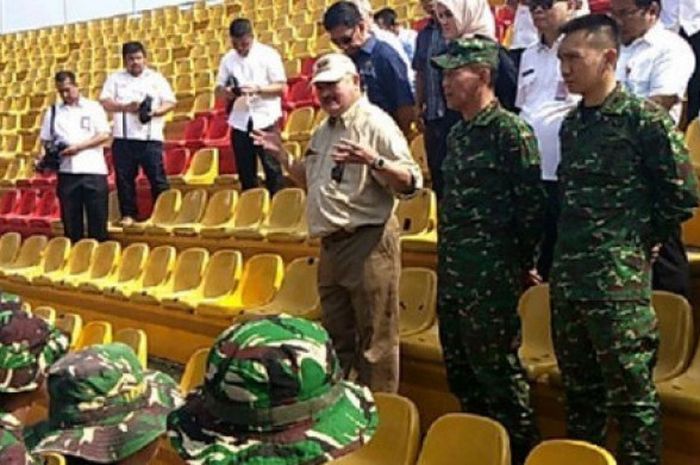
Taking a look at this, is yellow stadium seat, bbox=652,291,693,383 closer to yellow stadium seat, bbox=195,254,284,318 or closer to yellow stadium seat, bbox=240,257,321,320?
yellow stadium seat, bbox=240,257,321,320

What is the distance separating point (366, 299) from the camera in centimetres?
377

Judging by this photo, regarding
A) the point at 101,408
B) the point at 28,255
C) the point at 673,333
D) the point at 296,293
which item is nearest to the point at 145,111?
the point at 28,255

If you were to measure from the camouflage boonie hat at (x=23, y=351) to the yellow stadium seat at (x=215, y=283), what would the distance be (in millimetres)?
3091

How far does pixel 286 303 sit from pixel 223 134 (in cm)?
405

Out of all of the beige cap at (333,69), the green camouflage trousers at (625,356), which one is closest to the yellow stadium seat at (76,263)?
the beige cap at (333,69)

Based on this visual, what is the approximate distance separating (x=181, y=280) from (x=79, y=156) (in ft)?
4.73

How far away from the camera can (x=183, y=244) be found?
7234 mm

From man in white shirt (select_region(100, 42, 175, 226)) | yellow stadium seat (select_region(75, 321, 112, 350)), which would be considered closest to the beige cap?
yellow stadium seat (select_region(75, 321, 112, 350))

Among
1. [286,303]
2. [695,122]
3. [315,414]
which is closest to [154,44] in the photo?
[286,303]

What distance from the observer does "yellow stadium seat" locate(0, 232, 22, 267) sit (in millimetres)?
8352

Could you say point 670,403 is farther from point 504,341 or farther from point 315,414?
point 315,414

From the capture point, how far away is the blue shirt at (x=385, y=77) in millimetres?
5070

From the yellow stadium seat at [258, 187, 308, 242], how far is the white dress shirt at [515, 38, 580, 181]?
2198mm

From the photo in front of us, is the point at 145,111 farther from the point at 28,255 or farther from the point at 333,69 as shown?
the point at 333,69
